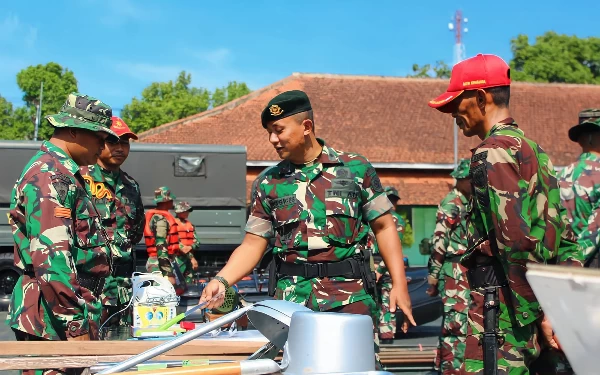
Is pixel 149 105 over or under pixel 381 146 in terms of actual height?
over

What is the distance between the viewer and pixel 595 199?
18.2ft

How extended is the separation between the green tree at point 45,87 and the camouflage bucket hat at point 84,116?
32.9 meters

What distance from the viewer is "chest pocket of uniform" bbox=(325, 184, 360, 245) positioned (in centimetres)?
432

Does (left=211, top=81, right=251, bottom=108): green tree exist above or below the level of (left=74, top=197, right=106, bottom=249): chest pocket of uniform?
above

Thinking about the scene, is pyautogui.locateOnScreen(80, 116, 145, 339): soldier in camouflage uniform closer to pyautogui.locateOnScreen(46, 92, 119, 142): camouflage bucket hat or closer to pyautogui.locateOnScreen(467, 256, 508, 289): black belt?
pyautogui.locateOnScreen(46, 92, 119, 142): camouflage bucket hat

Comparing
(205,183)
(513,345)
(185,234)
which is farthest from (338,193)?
(205,183)

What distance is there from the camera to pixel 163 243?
10.4 m

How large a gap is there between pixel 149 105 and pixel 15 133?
25.7 feet

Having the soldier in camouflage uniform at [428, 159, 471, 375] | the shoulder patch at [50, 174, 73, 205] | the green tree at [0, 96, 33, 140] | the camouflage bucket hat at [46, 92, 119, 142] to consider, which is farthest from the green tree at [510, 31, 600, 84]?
the shoulder patch at [50, 174, 73, 205]

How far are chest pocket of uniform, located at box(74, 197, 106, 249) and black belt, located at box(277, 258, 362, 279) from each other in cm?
112

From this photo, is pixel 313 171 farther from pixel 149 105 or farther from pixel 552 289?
pixel 149 105

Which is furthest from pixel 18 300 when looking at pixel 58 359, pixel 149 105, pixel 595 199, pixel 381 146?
pixel 149 105

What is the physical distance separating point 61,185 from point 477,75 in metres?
2.14

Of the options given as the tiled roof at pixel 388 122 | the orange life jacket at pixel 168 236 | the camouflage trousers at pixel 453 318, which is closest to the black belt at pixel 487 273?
the camouflage trousers at pixel 453 318
